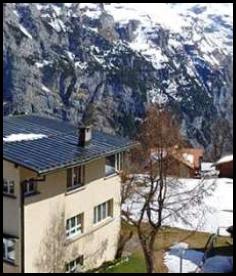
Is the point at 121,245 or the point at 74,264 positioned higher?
the point at 74,264

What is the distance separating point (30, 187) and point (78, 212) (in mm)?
903

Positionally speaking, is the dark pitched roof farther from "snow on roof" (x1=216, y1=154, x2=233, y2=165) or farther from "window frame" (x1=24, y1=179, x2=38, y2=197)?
"snow on roof" (x1=216, y1=154, x2=233, y2=165)

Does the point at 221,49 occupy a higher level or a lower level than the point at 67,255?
higher

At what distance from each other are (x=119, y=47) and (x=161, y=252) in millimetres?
34888

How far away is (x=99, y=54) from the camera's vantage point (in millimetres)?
38281

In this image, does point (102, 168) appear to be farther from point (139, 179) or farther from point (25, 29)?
point (25, 29)

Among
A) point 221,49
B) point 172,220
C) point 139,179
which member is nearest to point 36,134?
point 139,179

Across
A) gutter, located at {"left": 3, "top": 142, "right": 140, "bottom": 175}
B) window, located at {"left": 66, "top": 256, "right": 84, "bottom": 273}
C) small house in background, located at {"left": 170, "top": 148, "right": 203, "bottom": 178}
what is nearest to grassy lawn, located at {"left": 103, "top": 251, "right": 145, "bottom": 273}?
window, located at {"left": 66, "top": 256, "right": 84, "bottom": 273}

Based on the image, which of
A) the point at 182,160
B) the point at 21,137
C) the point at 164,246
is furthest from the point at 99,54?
the point at 21,137

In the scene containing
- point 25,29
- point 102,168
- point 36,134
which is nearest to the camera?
point 36,134

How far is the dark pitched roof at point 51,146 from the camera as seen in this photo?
→ 4246 mm

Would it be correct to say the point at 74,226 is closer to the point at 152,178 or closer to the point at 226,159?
the point at 152,178

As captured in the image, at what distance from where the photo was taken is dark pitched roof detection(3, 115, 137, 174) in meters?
4.25

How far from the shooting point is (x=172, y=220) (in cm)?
757
